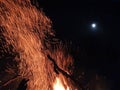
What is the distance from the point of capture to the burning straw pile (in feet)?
9.13

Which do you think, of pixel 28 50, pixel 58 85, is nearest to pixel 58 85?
pixel 58 85

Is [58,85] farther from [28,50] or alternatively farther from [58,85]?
[28,50]

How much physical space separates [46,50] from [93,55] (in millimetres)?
1414

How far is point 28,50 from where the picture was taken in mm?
3119

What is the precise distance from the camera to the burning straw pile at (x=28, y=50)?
9.13ft

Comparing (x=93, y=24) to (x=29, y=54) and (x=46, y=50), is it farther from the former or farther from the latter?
(x=29, y=54)

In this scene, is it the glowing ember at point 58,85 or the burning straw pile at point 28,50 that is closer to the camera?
the burning straw pile at point 28,50

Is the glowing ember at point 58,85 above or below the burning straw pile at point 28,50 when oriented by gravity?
below

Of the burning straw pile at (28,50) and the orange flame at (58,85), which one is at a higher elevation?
the burning straw pile at (28,50)

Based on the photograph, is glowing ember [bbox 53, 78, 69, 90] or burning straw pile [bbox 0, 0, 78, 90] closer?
burning straw pile [bbox 0, 0, 78, 90]

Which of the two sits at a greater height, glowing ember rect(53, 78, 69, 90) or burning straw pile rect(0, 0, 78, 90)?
burning straw pile rect(0, 0, 78, 90)

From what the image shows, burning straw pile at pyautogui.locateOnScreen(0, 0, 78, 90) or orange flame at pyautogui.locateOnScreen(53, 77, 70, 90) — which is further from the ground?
burning straw pile at pyautogui.locateOnScreen(0, 0, 78, 90)

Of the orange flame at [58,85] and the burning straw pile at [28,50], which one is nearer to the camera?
the burning straw pile at [28,50]

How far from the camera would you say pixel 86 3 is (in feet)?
13.8
